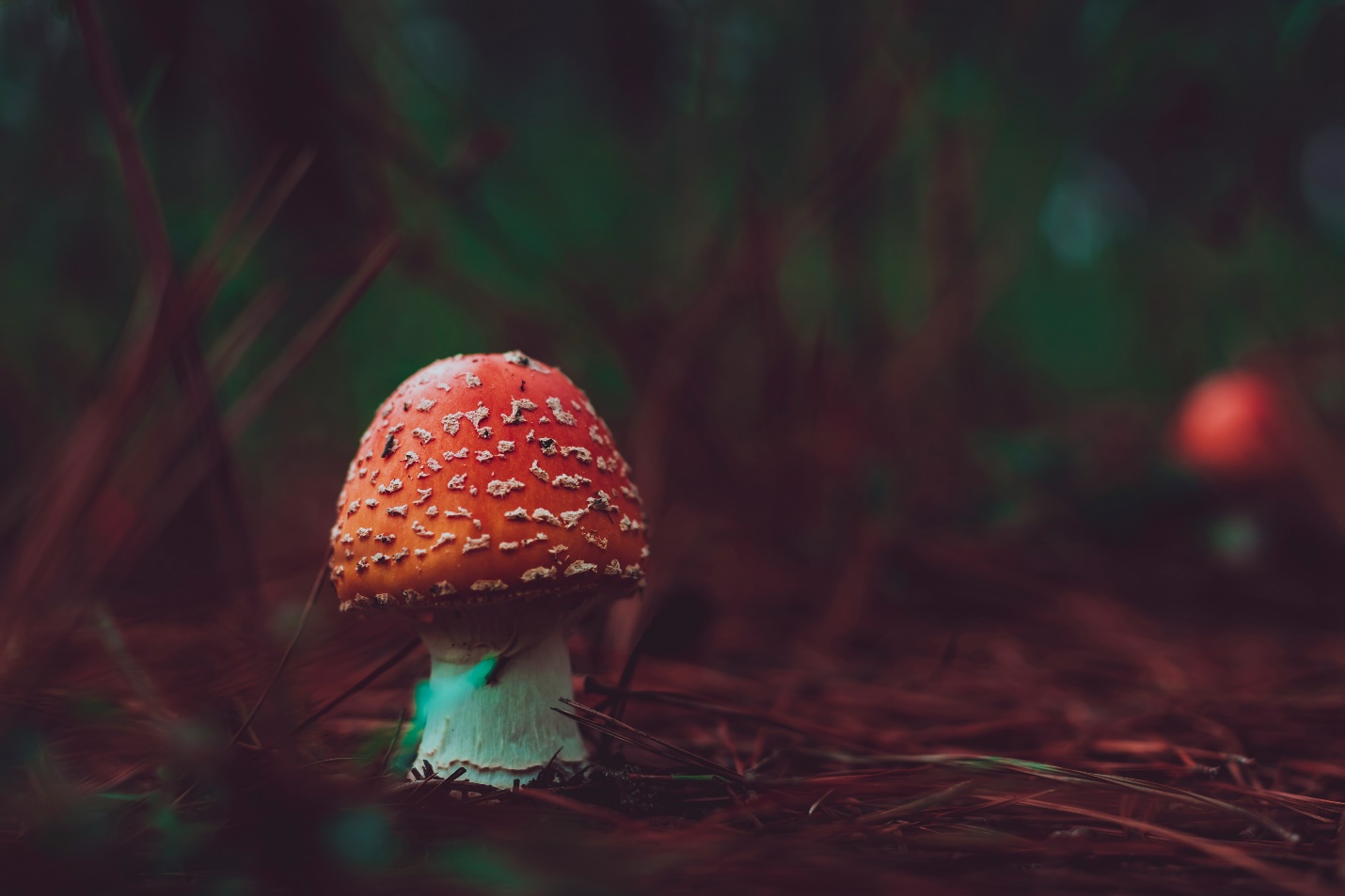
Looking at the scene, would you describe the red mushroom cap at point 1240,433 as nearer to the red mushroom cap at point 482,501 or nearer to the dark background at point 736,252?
the dark background at point 736,252

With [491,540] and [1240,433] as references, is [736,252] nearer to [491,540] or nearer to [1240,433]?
[491,540]

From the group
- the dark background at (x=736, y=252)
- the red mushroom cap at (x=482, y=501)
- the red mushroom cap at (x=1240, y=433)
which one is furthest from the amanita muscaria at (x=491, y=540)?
the red mushroom cap at (x=1240, y=433)

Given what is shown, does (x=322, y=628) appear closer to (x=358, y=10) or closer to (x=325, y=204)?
(x=325, y=204)

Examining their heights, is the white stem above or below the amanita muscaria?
below

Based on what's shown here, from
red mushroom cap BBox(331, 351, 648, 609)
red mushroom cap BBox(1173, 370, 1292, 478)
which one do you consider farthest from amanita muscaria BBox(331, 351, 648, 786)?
red mushroom cap BBox(1173, 370, 1292, 478)

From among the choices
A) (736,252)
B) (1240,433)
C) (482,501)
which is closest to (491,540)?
(482,501)

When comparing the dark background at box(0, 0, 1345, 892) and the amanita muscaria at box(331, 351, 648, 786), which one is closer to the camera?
the amanita muscaria at box(331, 351, 648, 786)

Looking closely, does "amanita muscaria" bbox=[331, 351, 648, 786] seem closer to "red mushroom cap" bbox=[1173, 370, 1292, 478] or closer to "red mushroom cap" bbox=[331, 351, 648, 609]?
"red mushroom cap" bbox=[331, 351, 648, 609]
